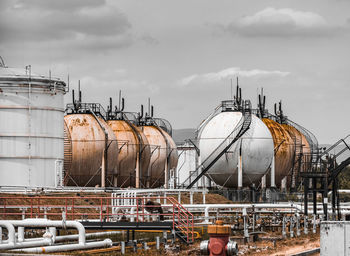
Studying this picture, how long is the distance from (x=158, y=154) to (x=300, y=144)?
35.1 feet

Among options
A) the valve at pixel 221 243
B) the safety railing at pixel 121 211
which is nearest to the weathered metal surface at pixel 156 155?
the safety railing at pixel 121 211

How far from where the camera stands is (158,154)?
5884 centimetres

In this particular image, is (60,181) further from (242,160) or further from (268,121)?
(268,121)

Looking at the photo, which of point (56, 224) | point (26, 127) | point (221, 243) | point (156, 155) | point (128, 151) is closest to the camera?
point (221, 243)

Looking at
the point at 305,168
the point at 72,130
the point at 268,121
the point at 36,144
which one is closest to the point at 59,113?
the point at 36,144

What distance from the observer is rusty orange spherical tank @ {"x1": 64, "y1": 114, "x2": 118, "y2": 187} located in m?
45.3

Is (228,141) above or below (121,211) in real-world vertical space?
above

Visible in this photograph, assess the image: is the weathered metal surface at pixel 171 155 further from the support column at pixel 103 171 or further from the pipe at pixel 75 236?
the pipe at pixel 75 236

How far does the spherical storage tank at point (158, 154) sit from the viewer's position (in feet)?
190

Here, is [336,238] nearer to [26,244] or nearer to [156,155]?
[26,244]

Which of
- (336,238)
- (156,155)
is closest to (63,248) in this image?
(336,238)

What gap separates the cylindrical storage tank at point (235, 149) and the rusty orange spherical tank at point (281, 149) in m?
4.35

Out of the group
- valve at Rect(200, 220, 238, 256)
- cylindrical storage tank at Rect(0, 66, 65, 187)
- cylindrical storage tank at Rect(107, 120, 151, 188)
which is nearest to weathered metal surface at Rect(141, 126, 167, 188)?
cylindrical storage tank at Rect(107, 120, 151, 188)

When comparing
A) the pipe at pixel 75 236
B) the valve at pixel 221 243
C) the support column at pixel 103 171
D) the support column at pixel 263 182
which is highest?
the support column at pixel 103 171
